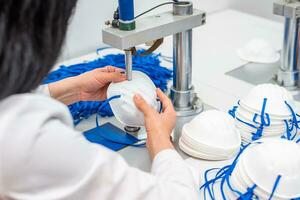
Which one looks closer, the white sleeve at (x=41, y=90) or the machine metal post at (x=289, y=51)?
the white sleeve at (x=41, y=90)

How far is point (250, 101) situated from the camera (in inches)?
32.9

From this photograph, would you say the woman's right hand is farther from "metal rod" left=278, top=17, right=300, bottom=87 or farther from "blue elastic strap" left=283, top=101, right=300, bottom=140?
"metal rod" left=278, top=17, right=300, bottom=87

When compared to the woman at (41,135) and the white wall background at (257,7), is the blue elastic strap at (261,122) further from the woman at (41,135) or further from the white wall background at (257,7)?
the white wall background at (257,7)

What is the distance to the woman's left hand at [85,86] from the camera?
2.91ft

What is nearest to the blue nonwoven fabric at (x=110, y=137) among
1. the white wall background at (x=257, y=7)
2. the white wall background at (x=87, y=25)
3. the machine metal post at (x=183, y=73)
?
the machine metal post at (x=183, y=73)

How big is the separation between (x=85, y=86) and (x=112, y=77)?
0.06 m

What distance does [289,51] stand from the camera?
3.31 feet

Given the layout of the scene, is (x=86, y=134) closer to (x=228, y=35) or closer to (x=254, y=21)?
(x=228, y=35)

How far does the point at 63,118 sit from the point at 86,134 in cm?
32

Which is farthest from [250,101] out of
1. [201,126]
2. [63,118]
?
[63,118]

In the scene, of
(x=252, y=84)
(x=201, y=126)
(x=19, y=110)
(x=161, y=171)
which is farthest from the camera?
(x=252, y=84)

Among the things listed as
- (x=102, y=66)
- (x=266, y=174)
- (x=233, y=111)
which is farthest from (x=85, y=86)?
(x=266, y=174)

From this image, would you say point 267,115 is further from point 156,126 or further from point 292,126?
point 156,126

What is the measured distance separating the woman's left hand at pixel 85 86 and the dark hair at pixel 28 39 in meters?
0.33
